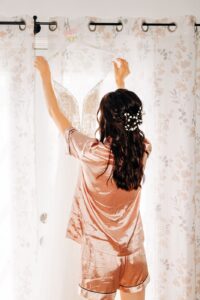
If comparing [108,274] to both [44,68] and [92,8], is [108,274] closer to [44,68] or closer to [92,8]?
[44,68]

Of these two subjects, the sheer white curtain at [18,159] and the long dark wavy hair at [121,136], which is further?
the sheer white curtain at [18,159]

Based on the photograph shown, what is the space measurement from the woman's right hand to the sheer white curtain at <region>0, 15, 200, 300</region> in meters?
0.03

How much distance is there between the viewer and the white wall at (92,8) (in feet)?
7.16

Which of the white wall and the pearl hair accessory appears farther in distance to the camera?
the white wall

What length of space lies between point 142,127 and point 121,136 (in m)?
0.34

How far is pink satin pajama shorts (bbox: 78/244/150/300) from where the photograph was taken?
1.78m

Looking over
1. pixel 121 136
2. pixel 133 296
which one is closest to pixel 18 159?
pixel 121 136

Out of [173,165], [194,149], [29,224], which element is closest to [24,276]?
[29,224]

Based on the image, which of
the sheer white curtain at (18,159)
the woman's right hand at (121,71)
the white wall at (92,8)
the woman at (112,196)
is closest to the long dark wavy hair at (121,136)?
the woman at (112,196)

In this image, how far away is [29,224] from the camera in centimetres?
203

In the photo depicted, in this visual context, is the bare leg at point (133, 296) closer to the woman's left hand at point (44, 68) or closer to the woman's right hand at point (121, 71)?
the woman's right hand at point (121, 71)

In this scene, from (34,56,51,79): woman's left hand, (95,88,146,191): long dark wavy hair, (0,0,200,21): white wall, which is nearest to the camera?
(95,88,146,191): long dark wavy hair

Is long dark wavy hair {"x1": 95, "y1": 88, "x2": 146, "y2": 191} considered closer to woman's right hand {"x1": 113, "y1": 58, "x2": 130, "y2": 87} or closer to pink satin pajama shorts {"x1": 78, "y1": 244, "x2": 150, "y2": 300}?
woman's right hand {"x1": 113, "y1": 58, "x2": 130, "y2": 87}

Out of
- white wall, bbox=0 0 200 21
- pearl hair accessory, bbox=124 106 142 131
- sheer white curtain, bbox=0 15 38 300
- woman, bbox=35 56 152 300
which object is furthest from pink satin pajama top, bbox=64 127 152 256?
white wall, bbox=0 0 200 21
